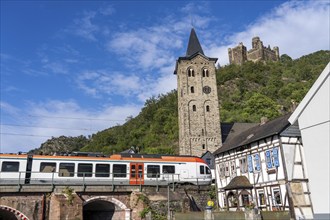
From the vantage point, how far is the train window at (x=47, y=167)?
72.3 feet

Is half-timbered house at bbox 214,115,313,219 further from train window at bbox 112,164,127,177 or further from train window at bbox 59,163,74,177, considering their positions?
train window at bbox 59,163,74,177

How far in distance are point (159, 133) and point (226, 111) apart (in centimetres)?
1543

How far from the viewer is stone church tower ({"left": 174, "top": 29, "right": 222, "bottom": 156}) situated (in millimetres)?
42875

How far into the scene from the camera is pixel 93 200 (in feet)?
73.2

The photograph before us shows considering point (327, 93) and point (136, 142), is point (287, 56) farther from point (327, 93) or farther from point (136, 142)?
point (327, 93)

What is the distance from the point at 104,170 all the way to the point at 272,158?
11.8 m

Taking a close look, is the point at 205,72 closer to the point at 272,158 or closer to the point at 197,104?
the point at 197,104

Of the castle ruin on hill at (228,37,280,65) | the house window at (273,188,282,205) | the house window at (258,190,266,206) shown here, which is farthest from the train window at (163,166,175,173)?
the castle ruin on hill at (228,37,280,65)

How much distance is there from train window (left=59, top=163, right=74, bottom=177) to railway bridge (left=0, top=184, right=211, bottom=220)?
120 cm

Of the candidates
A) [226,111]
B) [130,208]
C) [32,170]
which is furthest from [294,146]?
[226,111]

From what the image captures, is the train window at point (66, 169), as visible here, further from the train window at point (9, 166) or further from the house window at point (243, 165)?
the house window at point (243, 165)

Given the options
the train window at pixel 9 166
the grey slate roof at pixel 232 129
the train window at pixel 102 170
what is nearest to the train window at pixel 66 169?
the train window at pixel 102 170

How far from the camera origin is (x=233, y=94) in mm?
77312

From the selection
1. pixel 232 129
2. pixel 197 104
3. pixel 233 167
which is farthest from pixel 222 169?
pixel 232 129
